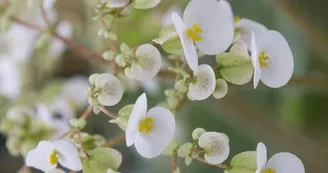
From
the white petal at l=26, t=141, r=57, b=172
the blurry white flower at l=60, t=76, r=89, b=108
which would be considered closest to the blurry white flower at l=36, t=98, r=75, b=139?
the blurry white flower at l=60, t=76, r=89, b=108

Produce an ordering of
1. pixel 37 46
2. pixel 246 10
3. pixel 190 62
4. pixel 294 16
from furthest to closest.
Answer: pixel 246 10 < pixel 294 16 < pixel 37 46 < pixel 190 62

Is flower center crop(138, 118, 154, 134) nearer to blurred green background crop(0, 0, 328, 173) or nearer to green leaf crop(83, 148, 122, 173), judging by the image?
green leaf crop(83, 148, 122, 173)

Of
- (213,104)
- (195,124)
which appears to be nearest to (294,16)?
(213,104)

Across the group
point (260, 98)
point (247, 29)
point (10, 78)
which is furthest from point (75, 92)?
point (247, 29)

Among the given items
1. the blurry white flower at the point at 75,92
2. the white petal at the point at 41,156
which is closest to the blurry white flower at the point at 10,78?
the blurry white flower at the point at 75,92

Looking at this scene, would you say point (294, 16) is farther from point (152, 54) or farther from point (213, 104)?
point (152, 54)

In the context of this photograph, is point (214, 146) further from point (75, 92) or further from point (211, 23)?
point (75, 92)

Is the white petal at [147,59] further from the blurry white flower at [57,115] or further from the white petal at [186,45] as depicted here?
the blurry white flower at [57,115]
